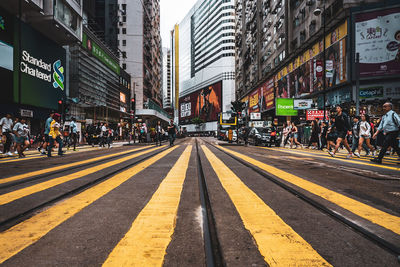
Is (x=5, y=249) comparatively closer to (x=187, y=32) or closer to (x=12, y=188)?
(x=12, y=188)

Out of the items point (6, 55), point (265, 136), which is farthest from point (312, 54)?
point (6, 55)

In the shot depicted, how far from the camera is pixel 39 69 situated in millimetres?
20891

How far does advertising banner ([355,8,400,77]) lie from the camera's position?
1835 centimetres

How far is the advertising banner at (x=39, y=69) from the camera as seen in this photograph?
741 inches

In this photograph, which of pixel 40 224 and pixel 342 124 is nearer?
pixel 40 224

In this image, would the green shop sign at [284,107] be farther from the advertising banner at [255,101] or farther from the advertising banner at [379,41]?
the advertising banner at [255,101]

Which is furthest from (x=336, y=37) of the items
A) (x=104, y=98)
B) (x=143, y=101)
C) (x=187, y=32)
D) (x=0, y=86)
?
(x=187, y=32)

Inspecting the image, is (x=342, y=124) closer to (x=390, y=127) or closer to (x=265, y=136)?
(x=390, y=127)

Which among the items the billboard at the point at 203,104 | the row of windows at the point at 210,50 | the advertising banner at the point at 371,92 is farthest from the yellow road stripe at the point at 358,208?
the row of windows at the point at 210,50

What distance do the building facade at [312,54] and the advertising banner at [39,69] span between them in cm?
2162

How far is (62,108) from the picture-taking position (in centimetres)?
1463

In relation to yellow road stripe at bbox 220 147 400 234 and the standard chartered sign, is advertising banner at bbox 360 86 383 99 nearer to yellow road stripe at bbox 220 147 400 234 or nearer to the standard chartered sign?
yellow road stripe at bbox 220 147 400 234

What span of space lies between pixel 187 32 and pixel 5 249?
15092 centimetres

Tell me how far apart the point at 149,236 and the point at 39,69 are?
2379 centimetres
